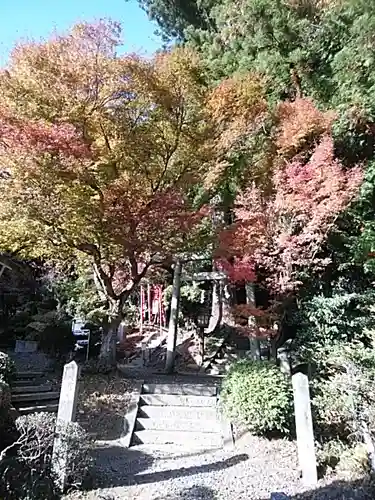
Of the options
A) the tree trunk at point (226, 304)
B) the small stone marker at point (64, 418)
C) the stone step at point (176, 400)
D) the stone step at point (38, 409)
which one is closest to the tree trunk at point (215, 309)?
the tree trunk at point (226, 304)

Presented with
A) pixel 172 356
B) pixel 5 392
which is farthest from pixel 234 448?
pixel 172 356

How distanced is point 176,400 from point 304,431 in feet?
7.81

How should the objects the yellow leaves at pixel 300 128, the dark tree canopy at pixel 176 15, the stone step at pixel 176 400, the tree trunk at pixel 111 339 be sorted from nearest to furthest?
the stone step at pixel 176 400
the tree trunk at pixel 111 339
the yellow leaves at pixel 300 128
the dark tree canopy at pixel 176 15

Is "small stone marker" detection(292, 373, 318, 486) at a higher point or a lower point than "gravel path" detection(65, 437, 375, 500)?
higher

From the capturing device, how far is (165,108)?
6.52 metres

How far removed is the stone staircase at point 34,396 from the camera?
5734 millimetres

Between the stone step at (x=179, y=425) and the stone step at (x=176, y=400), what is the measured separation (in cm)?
36

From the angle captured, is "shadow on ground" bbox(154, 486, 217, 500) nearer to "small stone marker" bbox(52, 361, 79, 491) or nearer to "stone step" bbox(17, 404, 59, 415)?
"small stone marker" bbox(52, 361, 79, 491)

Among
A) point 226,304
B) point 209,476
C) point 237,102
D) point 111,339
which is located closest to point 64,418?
point 209,476

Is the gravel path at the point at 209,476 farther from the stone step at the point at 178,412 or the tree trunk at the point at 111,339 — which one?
the tree trunk at the point at 111,339

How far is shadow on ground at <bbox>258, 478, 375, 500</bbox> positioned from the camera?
3.54 m

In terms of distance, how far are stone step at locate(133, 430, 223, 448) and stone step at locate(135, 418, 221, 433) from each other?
85 mm

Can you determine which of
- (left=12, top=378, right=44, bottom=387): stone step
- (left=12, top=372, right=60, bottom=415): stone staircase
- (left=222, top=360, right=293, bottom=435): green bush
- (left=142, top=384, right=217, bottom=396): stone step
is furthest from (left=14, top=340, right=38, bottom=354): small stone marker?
(left=222, top=360, right=293, bottom=435): green bush

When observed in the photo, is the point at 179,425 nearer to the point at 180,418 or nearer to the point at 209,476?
the point at 180,418
